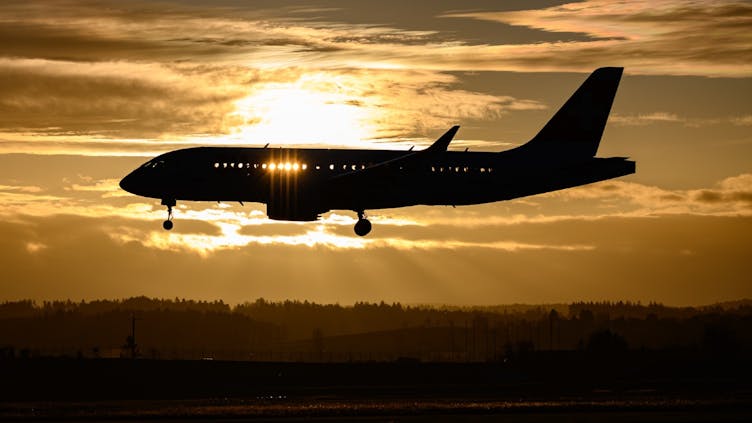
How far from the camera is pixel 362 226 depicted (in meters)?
88.8

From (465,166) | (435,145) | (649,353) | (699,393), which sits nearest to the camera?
(699,393)

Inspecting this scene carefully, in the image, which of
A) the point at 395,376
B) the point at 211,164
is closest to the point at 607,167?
the point at 211,164

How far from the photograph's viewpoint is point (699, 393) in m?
75.3

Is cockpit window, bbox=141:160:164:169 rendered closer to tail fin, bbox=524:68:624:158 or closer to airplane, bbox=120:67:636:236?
airplane, bbox=120:67:636:236

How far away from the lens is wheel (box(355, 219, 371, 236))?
88562 millimetres

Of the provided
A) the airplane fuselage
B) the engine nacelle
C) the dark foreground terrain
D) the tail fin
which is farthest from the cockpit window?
the tail fin

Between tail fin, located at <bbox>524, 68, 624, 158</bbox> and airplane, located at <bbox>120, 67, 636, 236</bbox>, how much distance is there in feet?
11.5

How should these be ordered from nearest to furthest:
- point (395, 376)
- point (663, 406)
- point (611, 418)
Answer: point (611, 418) → point (663, 406) → point (395, 376)

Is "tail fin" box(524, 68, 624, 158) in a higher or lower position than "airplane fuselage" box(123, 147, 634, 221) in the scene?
higher

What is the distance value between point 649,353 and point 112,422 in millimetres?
100959

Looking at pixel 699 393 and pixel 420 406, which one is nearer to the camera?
pixel 420 406

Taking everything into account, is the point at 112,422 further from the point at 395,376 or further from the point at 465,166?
the point at 395,376

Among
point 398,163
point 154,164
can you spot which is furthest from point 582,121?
point 154,164

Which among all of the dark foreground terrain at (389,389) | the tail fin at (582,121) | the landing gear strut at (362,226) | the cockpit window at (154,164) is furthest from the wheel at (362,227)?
the tail fin at (582,121)
